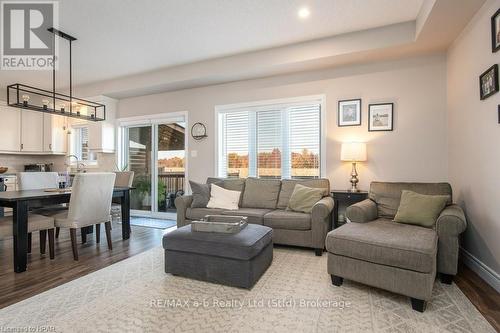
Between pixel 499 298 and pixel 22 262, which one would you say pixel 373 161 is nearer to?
pixel 499 298

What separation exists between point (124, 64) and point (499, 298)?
17.3 feet

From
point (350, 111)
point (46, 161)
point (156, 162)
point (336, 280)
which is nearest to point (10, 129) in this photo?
point (46, 161)

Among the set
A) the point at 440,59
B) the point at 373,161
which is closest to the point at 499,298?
the point at 373,161

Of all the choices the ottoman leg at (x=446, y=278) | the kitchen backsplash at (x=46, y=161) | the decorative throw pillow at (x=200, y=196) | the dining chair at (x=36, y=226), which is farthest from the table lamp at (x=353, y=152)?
the kitchen backsplash at (x=46, y=161)

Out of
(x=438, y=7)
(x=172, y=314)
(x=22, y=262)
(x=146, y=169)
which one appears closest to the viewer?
(x=172, y=314)

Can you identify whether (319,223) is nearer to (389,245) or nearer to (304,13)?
(389,245)

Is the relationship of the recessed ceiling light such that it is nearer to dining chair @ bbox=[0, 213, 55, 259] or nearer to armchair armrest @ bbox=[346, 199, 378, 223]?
armchair armrest @ bbox=[346, 199, 378, 223]

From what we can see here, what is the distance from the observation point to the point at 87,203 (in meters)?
2.99

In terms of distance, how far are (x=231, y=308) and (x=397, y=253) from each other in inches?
49.6

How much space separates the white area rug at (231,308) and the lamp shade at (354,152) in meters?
1.63

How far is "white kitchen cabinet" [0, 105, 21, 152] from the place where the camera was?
530 centimetres

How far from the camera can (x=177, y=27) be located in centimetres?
319

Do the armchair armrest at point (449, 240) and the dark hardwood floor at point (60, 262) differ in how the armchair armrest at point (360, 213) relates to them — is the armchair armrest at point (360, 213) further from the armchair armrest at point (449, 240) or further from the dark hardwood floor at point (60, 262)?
the dark hardwood floor at point (60, 262)

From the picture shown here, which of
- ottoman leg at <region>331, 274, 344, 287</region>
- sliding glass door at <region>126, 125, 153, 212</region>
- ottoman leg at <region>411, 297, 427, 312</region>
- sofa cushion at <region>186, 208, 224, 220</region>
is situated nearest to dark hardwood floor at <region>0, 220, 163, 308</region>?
sofa cushion at <region>186, 208, 224, 220</region>
